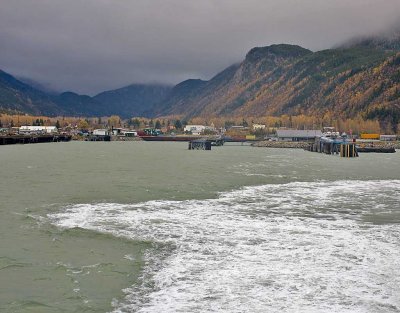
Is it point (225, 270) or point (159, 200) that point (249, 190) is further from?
point (225, 270)

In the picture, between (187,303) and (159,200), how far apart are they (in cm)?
2310

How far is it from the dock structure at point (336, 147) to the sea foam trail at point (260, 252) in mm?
106605

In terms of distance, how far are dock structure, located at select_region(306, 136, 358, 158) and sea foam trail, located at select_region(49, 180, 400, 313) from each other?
107 metres

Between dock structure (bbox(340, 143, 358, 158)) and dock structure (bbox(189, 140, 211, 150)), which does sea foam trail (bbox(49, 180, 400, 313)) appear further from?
dock structure (bbox(189, 140, 211, 150))

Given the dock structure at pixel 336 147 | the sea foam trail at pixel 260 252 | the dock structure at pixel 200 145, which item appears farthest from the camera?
the dock structure at pixel 200 145

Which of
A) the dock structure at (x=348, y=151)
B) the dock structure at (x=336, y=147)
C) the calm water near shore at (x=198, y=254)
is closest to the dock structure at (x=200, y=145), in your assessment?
the dock structure at (x=336, y=147)

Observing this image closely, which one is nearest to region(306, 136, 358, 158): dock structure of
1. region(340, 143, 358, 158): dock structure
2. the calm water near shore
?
region(340, 143, 358, 158): dock structure

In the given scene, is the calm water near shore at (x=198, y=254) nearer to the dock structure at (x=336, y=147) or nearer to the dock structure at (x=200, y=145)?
the dock structure at (x=336, y=147)

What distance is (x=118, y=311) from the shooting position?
46.6 ft

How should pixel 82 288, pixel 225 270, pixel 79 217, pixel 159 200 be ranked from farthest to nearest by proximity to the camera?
pixel 159 200, pixel 79 217, pixel 225 270, pixel 82 288

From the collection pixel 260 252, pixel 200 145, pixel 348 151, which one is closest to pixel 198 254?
pixel 260 252

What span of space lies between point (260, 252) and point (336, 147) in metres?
152

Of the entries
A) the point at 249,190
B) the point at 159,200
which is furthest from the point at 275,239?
the point at 249,190

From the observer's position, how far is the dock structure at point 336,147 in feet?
457
